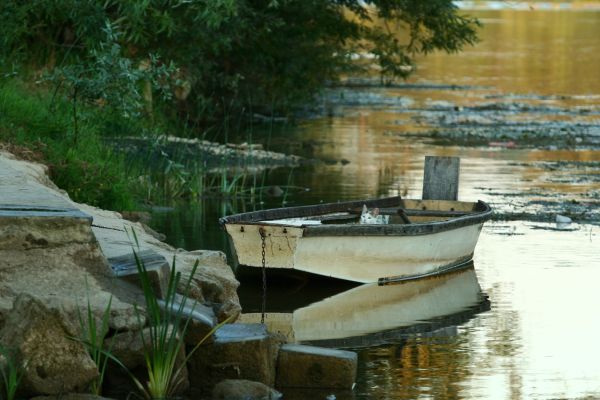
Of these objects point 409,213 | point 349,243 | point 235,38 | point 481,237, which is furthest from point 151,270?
point 235,38

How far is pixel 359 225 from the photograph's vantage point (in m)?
14.3

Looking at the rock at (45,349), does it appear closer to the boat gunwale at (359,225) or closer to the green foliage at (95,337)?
the green foliage at (95,337)

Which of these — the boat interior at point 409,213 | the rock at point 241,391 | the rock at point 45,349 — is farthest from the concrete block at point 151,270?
the boat interior at point 409,213

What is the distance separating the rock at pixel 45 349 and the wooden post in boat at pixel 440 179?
28.7 ft

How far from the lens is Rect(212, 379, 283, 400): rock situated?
9781 mm

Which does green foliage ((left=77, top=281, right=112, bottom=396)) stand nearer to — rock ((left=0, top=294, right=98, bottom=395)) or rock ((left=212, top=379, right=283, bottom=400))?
rock ((left=0, top=294, right=98, bottom=395))

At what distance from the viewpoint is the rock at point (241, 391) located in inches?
385

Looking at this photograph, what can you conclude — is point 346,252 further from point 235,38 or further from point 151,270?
point 235,38

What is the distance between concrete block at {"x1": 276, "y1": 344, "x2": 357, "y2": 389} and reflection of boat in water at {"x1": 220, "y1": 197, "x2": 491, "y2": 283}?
363 centimetres

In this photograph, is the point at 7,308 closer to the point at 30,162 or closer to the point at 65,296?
the point at 65,296

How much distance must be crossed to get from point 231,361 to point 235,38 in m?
17.5

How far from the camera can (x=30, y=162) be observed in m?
16.5

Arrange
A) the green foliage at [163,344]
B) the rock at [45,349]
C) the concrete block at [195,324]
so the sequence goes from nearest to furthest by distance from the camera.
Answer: the rock at [45,349] → the green foliage at [163,344] → the concrete block at [195,324]

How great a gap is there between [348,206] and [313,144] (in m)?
12.3
